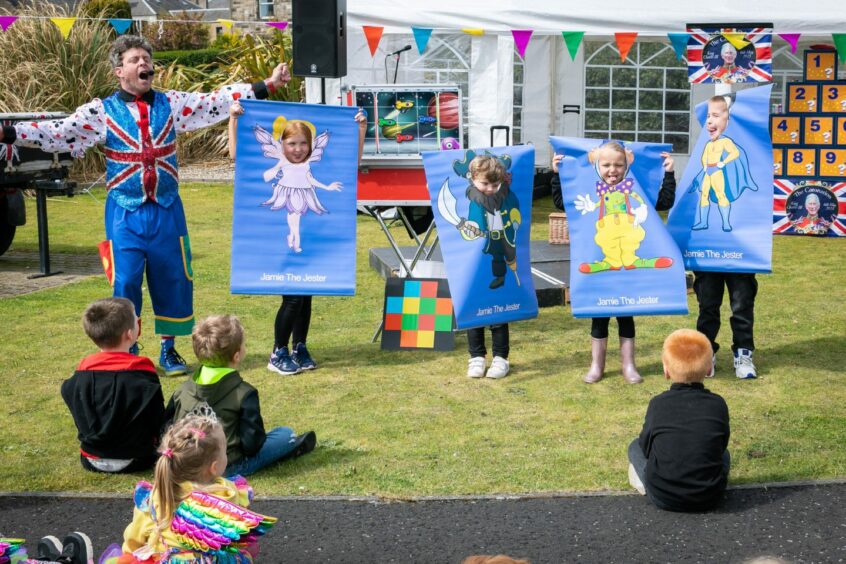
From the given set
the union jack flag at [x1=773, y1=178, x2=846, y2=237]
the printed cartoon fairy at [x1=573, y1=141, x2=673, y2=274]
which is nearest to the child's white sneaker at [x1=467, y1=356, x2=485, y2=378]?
the printed cartoon fairy at [x1=573, y1=141, x2=673, y2=274]

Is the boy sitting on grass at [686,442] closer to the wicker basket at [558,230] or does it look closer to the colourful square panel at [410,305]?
the colourful square panel at [410,305]

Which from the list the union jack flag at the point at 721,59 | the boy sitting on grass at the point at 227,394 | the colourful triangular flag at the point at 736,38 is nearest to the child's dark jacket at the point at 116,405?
the boy sitting on grass at the point at 227,394


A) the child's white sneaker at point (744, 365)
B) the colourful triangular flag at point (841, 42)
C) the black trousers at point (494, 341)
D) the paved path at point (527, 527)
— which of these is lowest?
the paved path at point (527, 527)

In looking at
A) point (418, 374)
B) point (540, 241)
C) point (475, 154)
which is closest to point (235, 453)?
point (418, 374)

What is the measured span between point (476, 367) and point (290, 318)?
3.89 ft

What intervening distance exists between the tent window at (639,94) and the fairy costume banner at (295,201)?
8.73 meters

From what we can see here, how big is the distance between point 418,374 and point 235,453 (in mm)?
2036

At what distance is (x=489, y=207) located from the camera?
260 inches

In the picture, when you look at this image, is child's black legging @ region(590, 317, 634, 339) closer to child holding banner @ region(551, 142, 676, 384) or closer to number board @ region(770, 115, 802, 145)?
child holding banner @ region(551, 142, 676, 384)

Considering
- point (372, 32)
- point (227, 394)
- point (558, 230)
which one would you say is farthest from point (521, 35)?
point (227, 394)

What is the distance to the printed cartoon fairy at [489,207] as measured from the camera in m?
6.58

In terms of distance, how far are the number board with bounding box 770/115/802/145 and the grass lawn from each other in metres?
3.13

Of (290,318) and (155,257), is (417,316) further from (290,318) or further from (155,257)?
(155,257)

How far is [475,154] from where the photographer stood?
6629mm
